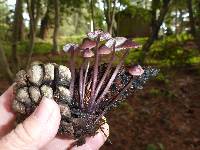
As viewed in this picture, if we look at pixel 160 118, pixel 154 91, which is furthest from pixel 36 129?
pixel 154 91

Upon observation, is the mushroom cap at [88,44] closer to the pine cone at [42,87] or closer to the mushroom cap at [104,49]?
the mushroom cap at [104,49]

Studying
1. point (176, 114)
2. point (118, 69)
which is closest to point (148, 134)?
point (176, 114)

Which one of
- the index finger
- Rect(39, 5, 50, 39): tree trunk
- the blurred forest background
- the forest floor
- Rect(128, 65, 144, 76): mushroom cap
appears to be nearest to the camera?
Rect(128, 65, 144, 76): mushroom cap

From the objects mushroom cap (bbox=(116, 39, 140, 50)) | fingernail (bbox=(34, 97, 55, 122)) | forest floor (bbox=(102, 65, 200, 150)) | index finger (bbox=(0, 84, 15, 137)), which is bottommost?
forest floor (bbox=(102, 65, 200, 150))

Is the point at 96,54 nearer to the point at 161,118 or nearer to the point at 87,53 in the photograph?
the point at 87,53

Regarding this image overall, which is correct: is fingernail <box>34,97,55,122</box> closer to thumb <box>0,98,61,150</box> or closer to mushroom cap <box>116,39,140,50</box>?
thumb <box>0,98,61,150</box>

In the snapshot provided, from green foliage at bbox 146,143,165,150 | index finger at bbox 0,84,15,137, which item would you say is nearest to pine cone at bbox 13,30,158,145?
index finger at bbox 0,84,15,137
